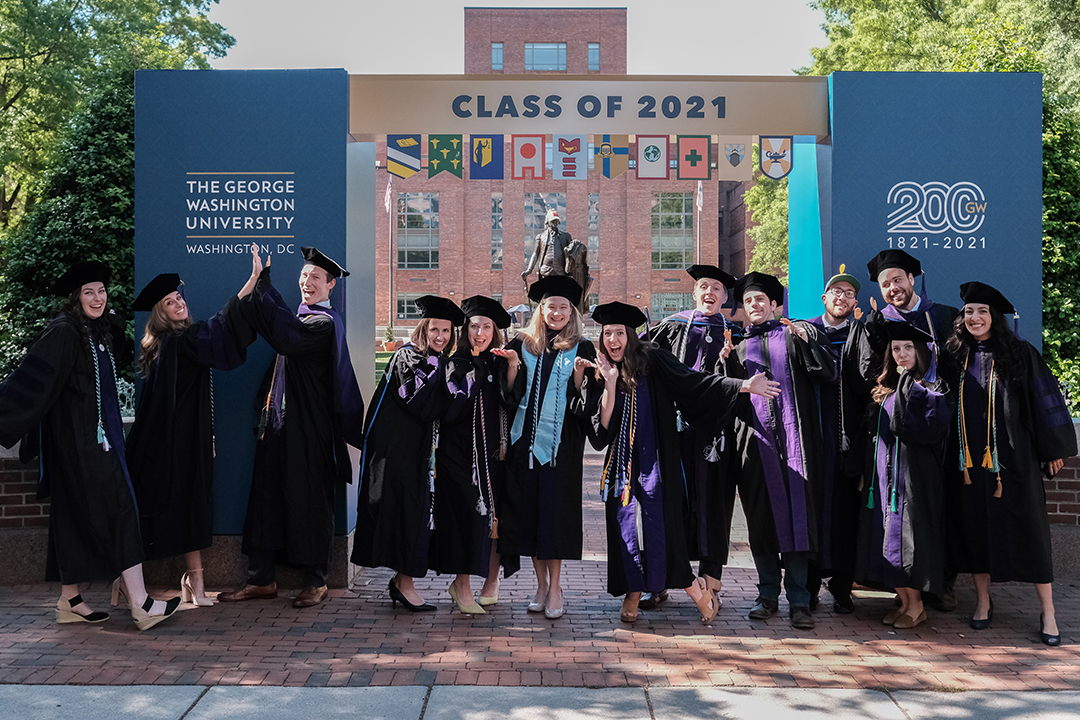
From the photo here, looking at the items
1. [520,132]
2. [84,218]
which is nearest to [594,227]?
[84,218]

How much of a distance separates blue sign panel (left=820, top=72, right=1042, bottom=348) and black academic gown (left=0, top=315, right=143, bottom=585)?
15.6 ft

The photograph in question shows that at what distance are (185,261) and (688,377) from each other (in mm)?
3447

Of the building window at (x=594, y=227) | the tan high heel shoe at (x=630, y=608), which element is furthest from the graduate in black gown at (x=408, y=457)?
the building window at (x=594, y=227)

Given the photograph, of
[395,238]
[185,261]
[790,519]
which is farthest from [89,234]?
[395,238]

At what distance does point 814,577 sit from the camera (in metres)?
5.72

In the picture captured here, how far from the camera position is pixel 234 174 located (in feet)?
20.7

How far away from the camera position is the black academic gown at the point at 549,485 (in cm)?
540

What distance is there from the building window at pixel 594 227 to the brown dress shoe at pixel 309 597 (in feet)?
137

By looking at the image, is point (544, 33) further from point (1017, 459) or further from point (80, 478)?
point (80, 478)

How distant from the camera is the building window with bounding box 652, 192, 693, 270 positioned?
48.1 m

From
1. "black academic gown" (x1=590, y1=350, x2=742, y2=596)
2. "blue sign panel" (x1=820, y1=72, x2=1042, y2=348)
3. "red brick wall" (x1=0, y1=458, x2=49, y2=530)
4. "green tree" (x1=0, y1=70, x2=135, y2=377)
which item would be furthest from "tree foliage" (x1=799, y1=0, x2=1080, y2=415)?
"green tree" (x1=0, y1=70, x2=135, y2=377)

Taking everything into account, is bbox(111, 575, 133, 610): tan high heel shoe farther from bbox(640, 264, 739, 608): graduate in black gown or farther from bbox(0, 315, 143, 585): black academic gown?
bbox(640, 264, 739, 608): graduate in black gown

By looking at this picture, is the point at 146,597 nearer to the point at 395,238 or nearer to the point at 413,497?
the point at 413,497

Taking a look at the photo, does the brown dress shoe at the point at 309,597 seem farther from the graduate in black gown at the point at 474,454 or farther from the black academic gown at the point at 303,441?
the graduate in black gown at the point at 474,454
